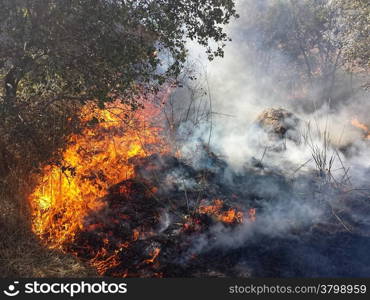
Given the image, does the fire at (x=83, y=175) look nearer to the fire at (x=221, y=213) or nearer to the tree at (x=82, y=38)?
the tree at (x=82, y=38)

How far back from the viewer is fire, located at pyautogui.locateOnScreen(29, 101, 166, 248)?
972cm

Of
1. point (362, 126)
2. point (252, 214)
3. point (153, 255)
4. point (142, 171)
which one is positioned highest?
point (362, 126)

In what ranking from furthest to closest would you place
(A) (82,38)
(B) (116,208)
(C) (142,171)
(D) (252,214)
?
(C) (142,171) → (D) (252,214) → (B) (116,208) → (A) (82,38)

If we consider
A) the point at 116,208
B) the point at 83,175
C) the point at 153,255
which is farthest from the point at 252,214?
the point at 83,175

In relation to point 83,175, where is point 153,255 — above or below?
below

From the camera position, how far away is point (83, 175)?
38.8ft

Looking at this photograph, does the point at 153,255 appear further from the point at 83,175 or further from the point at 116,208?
the point at 83,175

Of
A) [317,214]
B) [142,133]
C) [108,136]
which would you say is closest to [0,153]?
[108,136]

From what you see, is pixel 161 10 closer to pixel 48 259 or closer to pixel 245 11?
pixel 48 259

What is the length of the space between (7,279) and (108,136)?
27.4ft

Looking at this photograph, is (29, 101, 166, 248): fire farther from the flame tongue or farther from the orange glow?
the orange glow

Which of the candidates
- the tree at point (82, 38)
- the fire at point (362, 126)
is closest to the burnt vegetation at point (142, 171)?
the tree at point (82, 38)

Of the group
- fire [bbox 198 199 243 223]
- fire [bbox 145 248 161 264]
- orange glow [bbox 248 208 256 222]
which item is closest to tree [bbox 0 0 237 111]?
fire [bbox 145 248 161 264]

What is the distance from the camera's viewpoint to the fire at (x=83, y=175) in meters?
9.72
